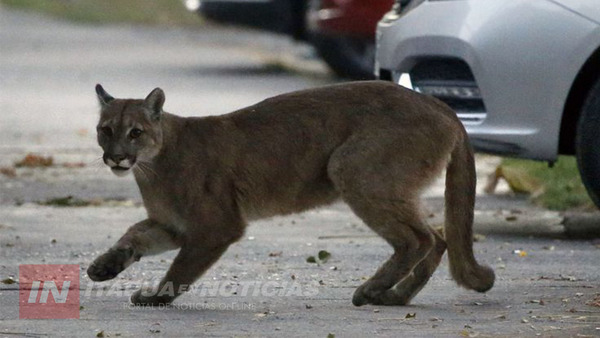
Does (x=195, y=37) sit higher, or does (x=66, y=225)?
(x=66, y=225)

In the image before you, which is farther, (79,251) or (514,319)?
(79,251)

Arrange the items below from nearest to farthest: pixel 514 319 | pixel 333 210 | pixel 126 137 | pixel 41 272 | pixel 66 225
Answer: pixel 514 319, pixel 126 137, pixel 41 272, pixel 66 225, pixel 333 210

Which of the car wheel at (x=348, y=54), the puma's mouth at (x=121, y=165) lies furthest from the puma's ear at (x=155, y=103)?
the car wheel at (x=348, y=54)

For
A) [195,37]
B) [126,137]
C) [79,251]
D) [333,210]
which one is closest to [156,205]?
[126,137]

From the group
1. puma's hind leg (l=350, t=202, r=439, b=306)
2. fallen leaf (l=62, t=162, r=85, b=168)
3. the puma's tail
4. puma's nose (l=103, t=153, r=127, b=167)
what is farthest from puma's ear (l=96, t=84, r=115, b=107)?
fallen leaf (l=62, t=162, r=85, b=168)

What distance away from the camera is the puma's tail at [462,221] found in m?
6.42

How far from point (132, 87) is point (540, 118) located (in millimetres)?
9922

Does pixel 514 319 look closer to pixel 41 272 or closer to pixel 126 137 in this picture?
pixel 126 137

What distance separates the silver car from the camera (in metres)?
7.89

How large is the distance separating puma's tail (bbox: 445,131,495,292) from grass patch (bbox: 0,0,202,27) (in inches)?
965

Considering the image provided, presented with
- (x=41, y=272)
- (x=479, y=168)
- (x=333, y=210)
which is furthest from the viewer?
(x=479, y=168)

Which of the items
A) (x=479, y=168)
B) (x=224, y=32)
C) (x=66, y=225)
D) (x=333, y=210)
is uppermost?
(x=66, y=225)

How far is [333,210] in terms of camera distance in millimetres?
9570

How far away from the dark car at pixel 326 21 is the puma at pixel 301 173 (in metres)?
9.12
